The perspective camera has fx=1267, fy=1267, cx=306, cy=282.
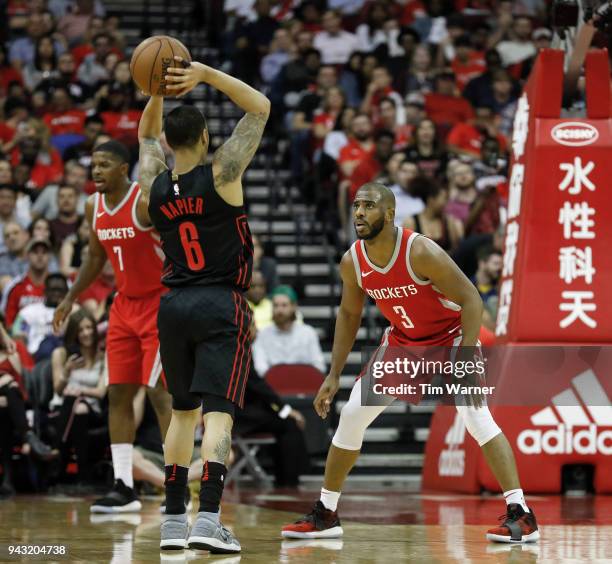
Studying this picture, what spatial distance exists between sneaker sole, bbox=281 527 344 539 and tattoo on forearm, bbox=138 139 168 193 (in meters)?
1.89

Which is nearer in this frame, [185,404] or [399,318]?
[185,404]

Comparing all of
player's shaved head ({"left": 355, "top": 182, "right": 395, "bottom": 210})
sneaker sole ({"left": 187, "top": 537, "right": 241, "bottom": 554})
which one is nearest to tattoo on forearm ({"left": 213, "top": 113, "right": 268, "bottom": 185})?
player's shaved head ({"left": 355, "top": 182, "right": 395, "bottom": 210})

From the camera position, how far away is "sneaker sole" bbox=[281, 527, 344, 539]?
6.46 meters

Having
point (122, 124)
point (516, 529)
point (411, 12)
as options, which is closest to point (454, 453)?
point (516, 529)

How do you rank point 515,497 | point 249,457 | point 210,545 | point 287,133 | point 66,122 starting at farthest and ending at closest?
1. point 287,133
2. point 66,122
3. point 249,457
4. point 515,497
5. point 210,545

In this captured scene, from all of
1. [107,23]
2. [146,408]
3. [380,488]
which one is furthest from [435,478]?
[107,23]

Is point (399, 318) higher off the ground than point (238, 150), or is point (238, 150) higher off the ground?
point (238, 150)

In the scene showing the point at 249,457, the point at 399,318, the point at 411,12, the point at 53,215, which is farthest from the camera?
the point at 411,12

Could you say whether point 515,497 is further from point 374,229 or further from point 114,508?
point 114,508

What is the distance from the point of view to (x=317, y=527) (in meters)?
6.54

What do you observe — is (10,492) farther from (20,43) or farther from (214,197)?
(20,43)

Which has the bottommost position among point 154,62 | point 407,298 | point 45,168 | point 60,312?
point 60,312

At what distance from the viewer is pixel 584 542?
632 cm

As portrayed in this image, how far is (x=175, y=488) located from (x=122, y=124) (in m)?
9.96
